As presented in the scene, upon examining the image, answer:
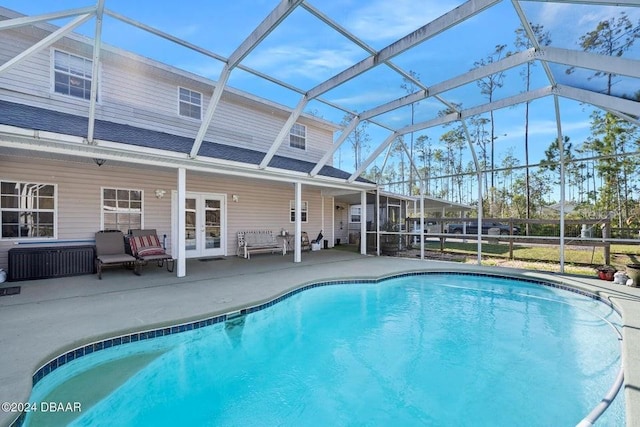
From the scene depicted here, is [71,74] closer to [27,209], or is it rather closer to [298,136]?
[27,209]

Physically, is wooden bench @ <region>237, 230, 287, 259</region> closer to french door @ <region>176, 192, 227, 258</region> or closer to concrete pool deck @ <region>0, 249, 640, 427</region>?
french door @ <region>176, 192, 227, 258</region>

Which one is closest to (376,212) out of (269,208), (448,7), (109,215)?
(269,208)

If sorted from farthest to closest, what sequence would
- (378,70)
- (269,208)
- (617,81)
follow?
1. (269,208)
2. (378,70)
3. (617,81)

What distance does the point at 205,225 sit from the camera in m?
9.77

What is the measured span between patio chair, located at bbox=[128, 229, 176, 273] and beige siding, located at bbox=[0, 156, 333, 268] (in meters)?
0.86

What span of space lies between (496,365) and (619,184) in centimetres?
1322

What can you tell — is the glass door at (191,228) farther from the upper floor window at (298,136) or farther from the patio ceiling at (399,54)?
the upper floor window at (298,136)

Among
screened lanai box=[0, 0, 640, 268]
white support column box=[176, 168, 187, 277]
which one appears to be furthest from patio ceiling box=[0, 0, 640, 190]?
white support column box=[176, 168, 187, 277]

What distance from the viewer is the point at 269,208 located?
1163 centimetres

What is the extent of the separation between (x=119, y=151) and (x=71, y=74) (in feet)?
12.1

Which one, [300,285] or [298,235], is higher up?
[298,235]

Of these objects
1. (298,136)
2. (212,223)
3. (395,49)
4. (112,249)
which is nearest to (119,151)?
(112,249)

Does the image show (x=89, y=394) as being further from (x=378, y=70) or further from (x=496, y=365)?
(x=378, y=70)

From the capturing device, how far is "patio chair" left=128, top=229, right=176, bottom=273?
7.12m
